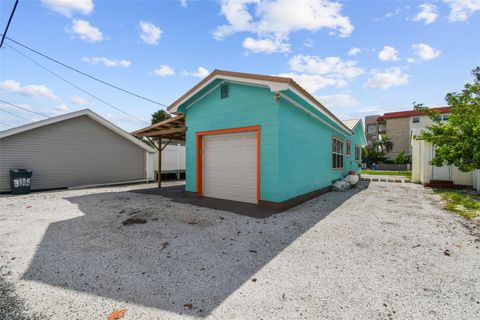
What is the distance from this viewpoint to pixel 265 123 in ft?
18.4

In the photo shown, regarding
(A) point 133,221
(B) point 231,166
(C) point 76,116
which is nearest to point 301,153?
(B) point 231,166

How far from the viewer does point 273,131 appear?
17.9 ft

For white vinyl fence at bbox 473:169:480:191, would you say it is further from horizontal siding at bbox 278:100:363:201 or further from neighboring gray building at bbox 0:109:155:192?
neighboring gray building at bbox 0:109:155:192

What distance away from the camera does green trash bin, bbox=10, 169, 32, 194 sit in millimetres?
8586

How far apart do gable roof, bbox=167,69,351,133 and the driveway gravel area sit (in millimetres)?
3260

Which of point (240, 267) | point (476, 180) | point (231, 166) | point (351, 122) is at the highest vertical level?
point (351, 122)

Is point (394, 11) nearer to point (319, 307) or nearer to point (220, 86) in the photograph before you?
point (220, 86)

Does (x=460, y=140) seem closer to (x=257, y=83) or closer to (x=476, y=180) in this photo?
Result: (x=476, y=180)

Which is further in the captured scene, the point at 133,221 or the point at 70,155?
the point at 70,155

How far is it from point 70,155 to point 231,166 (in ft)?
31.1

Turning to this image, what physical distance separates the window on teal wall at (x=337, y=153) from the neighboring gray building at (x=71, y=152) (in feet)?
38.3

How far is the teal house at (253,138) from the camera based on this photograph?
216 inches

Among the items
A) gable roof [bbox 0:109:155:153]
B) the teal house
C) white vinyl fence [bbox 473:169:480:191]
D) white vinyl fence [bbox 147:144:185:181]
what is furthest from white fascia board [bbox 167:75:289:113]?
white vinyl fence [bbox 473:169:480:191]

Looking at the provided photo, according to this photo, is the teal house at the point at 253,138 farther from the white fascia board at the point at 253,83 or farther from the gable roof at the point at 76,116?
the gable roof at the point at 76,116
